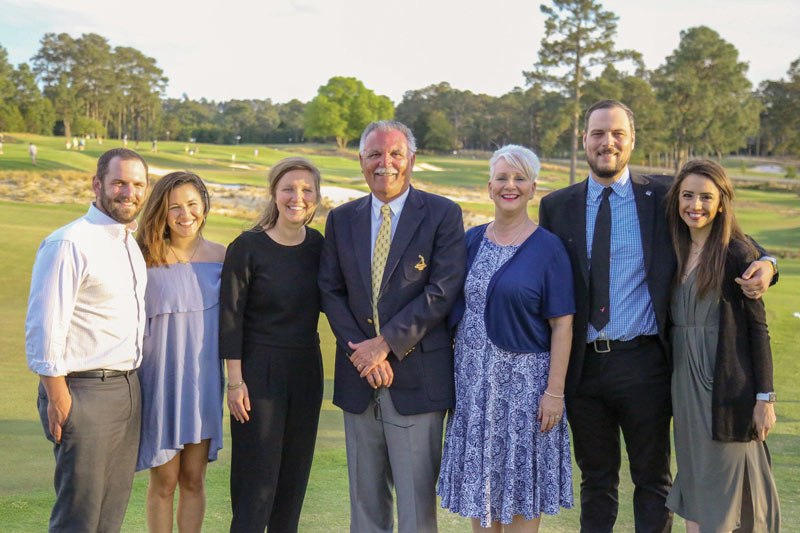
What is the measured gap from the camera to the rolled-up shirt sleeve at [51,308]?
305cm

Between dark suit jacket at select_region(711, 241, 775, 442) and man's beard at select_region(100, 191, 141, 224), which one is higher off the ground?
man's beard at select_region(100, 191, 141, 224)

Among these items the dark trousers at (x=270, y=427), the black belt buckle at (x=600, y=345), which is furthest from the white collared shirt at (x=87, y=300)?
the black belt buckle at (x=600, y=345)

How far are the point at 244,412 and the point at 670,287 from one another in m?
2.16

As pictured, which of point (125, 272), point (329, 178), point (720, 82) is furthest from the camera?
point (720, 82)

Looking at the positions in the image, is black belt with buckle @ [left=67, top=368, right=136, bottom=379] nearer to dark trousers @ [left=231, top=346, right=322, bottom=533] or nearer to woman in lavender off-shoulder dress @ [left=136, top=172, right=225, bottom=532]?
woman in lavender off-shoulder dress @ [left=136, top=172, right=225, bottom=532]

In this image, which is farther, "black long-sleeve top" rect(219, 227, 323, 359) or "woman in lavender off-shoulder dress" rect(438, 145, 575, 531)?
"black long-sleeve top" rect(219, 227, 323, 359)

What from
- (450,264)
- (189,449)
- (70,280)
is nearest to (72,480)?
(189,449)

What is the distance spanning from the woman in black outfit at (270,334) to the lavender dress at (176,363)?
0.14 m

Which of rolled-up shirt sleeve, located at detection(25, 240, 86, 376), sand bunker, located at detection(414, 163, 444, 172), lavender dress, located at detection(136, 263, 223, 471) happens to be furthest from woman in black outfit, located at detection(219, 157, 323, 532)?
sand bunker, located at detection(414, 163, 444, 172)

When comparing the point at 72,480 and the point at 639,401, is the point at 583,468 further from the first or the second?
the point at 72,480

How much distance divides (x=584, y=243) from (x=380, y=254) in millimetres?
1039

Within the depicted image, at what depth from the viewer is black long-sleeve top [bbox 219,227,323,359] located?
3561 mm

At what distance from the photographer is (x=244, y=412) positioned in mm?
3594

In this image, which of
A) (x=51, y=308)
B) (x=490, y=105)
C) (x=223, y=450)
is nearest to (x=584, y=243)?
(x=51, y=308)
